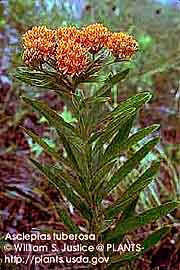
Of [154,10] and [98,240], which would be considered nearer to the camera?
[98,240]

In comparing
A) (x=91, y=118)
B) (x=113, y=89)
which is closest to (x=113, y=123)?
(x=91, y=118)

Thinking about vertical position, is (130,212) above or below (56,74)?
below

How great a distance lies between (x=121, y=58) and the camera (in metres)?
0.60

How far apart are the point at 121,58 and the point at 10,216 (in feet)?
2.03

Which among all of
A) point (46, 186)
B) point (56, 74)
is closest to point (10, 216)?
point (46, 186)

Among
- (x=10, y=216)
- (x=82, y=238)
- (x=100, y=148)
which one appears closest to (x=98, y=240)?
(x=82, y=238)

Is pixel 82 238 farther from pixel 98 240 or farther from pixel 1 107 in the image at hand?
pixel 1 107

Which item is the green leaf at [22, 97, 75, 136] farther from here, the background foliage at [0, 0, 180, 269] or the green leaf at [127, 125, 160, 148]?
the background foliage at [0, 0, 180, 269]

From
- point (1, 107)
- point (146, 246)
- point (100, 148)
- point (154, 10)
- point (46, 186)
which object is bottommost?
point (146, 246)

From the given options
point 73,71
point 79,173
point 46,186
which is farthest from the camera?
point 46,186

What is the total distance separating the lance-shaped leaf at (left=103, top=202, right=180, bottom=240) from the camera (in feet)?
2.11

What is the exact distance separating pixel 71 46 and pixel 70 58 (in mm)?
13

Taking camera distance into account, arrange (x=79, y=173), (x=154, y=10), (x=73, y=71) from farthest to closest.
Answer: (x=154, y=10)
(x=79, y=173)
(x=73, y=71)

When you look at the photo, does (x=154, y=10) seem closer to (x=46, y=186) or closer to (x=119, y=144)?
(x=46, y=186)
